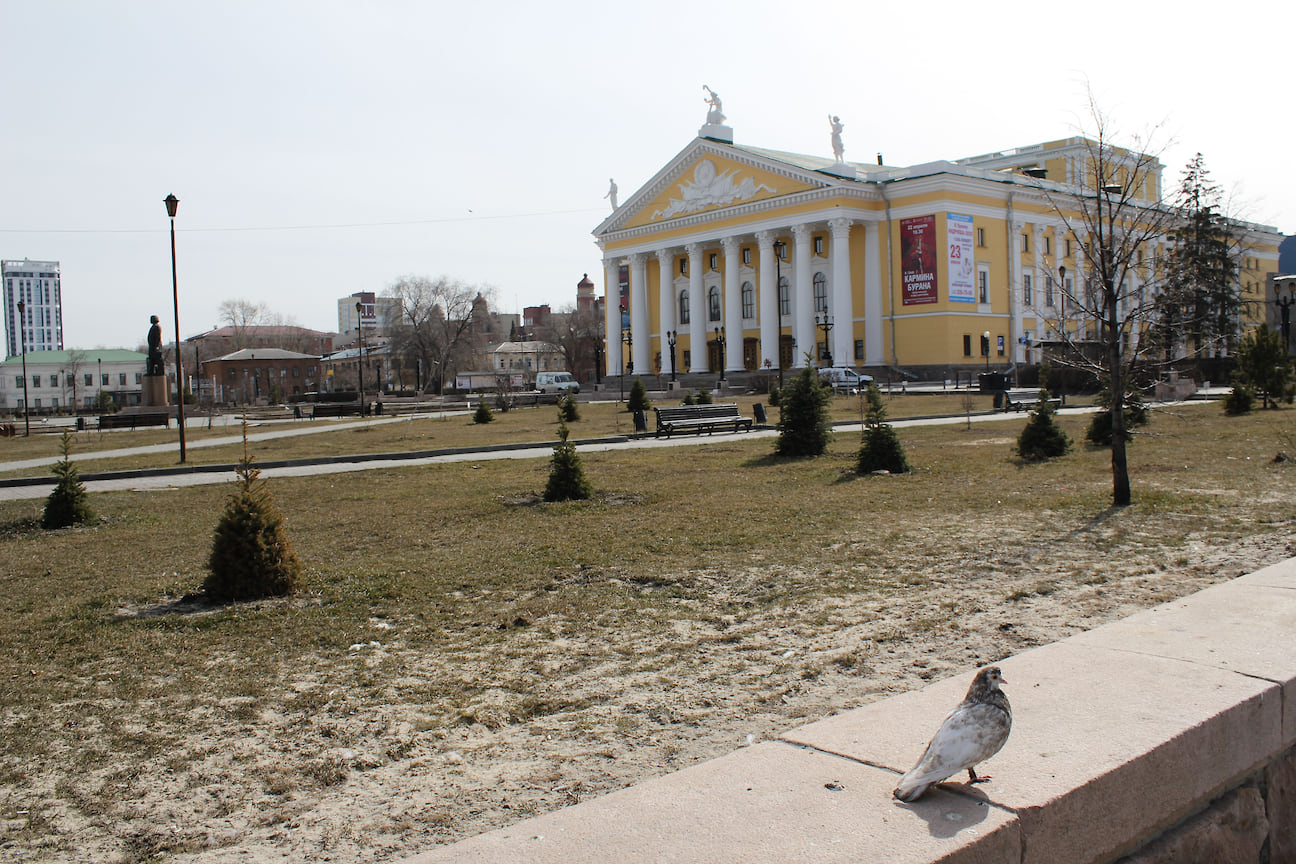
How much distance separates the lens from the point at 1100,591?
24.4 ft

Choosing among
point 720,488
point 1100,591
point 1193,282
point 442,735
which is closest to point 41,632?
point 442,735

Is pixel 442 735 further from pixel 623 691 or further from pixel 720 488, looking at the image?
pixel 720 488

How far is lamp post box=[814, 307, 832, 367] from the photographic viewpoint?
64.4m

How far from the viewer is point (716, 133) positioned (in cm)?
7188

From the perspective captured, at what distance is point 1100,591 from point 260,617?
6.05 m

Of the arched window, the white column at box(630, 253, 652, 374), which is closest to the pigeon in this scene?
the arched window

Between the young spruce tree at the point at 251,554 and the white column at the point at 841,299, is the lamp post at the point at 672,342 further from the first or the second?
the young spruce tree at the point at 251,554

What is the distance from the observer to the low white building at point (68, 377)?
124m

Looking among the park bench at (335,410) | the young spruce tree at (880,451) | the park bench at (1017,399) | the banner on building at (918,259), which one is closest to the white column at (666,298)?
the banner on building at (918,259)

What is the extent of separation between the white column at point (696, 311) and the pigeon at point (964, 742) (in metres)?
69.1

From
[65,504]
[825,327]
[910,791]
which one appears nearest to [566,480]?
[65,504]

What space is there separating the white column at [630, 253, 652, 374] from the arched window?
49.5ft

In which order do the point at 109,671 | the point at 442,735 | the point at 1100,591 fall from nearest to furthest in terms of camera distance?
the point at 442,735 → the point at 109,671 → the point at 1100,591

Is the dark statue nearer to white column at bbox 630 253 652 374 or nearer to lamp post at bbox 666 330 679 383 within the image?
lamp post at bbox 666 330 679 383
